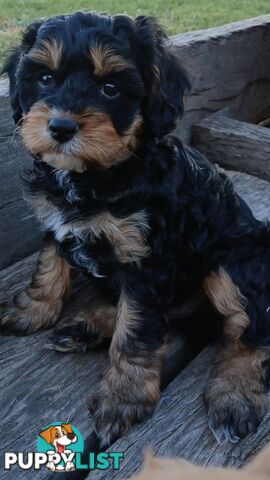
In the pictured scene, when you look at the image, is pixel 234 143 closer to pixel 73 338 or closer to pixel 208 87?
pixel 208 87

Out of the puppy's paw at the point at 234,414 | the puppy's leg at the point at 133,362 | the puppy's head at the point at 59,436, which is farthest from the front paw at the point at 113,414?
the puppy's paw at the point at 234,414

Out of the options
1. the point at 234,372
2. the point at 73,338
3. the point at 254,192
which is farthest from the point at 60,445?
the point at 254,192

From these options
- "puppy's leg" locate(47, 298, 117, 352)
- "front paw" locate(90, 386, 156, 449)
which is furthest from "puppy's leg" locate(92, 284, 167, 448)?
"puppy's leg" locate(47, 298, 117, 352)

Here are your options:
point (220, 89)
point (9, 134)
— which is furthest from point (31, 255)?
point (220, 89)

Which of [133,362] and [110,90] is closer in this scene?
[110,90]

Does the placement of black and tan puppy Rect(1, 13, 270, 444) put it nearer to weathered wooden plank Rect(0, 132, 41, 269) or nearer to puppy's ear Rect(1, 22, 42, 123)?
puppy's ear Rect(1, 22, 42, 123)

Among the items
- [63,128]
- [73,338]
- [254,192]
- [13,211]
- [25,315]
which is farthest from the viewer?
[254,192]
